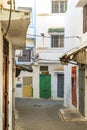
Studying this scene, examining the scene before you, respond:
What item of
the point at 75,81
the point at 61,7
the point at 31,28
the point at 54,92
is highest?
the point at 61,7

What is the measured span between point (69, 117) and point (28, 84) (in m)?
13.9

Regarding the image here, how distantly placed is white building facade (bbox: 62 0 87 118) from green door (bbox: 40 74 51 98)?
782cm

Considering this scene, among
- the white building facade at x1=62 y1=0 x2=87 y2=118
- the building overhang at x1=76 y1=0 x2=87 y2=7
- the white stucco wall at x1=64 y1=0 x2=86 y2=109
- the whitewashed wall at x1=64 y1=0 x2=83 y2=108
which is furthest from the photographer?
the whitewashed wall at x1=64 y1=0 x2=83 y2=108

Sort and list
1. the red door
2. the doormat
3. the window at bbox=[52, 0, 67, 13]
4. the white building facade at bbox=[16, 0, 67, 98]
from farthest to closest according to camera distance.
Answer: the window at bbox=[52, 0, 67, 13] → the white building facade at bbox=[16, 0, 67, 98] → the red door → the doormat

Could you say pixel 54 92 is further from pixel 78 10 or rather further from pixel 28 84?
pixel 78 10

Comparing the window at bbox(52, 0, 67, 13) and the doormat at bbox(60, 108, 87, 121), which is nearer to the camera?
the doormat at bbox(60, 108, 87, 121)

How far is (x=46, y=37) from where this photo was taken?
2836 centimetres

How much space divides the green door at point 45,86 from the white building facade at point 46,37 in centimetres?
27

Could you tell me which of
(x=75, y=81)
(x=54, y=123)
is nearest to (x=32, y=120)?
(x=54, y=123)

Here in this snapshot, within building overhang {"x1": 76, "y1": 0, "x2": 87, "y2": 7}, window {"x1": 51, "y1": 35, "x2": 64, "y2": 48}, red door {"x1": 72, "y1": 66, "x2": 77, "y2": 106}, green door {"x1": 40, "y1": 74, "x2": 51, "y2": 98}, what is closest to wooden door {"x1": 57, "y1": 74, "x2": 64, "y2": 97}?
green door {"x1": 40, "y1": 74, "x2": 51, "y2": 98}

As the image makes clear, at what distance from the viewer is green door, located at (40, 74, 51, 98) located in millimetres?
28812

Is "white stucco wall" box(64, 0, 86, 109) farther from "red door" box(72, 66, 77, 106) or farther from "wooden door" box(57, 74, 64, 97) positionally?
"wooden door" box(57, 74, 64, 97)

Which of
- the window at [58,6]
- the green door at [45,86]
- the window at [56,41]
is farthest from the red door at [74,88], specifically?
the window at [58,6]

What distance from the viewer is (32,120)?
14969mm
